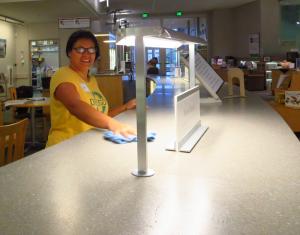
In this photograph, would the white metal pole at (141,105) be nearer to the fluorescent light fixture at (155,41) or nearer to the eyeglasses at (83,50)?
the fluorescent light fixture at (155,41)

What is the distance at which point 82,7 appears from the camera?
8.93 metres

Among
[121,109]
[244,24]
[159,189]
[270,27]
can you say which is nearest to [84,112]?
[121,109]

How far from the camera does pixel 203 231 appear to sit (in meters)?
0.61

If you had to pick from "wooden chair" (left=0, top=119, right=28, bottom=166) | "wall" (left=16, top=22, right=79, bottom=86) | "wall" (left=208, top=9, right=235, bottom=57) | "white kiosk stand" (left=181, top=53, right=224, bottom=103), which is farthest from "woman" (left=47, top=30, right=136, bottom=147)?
"wall" (left=208, top=9, right=235, bottom=57)

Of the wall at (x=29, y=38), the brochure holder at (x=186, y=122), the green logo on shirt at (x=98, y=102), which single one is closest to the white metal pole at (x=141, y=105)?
the brochure holder at (x=186, y=122)

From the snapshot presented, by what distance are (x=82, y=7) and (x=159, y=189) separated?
8.79 m

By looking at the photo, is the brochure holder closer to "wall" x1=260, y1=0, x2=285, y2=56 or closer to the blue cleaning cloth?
the blue cleaning cloth

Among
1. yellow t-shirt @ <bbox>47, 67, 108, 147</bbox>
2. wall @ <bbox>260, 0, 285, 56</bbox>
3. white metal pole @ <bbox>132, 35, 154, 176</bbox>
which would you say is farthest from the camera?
wall @ <bbox>260, 0, 285, 56</bbox>

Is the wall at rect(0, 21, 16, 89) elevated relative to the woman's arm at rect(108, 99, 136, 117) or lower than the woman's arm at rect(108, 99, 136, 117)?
elevated

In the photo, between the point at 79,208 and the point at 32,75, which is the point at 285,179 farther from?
the point at 32,75

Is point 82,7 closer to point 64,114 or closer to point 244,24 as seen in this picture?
point 244,24

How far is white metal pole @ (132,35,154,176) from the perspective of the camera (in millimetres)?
874

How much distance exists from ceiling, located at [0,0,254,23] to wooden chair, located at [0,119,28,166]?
21.7 ft

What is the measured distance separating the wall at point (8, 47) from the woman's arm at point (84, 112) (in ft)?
33.1
